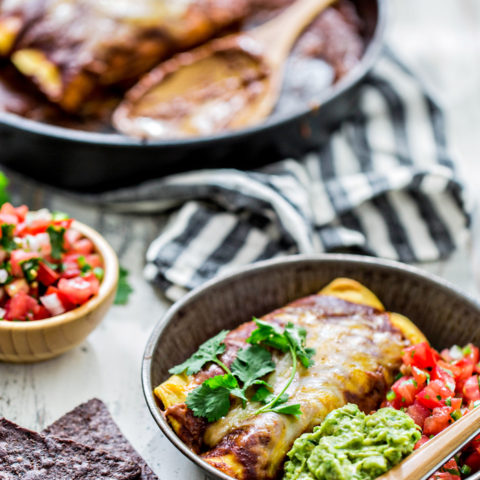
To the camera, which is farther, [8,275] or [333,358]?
[8,275]

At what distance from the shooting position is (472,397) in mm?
2580

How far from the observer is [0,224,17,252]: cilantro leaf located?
9.32 ft

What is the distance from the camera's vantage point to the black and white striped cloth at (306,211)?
11.8 feet

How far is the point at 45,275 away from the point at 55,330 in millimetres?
220

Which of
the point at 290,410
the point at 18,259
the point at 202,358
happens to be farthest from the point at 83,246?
the point at 290,410

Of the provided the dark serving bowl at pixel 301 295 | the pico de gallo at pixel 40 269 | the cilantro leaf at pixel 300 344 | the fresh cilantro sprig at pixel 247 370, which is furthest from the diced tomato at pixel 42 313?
the cilantro leaf at pixel 300 344

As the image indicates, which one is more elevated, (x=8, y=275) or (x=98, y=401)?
(x=8, y=275)

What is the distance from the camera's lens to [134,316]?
3.38m

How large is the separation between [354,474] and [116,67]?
2.67 metres

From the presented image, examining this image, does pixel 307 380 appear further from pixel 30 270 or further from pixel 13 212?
pixel 13 212

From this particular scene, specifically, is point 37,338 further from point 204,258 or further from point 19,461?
point 204,258

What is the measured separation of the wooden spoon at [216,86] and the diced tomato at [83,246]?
933 millimetres

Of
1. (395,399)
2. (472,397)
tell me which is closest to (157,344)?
(395,399)

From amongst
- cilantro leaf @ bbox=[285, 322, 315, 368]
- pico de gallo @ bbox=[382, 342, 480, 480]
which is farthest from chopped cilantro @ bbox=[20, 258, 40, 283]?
pico de gallo @ bbox=[382, 342, 480, 480]
